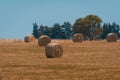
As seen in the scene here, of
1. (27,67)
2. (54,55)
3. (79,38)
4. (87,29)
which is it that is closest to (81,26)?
(87,29)

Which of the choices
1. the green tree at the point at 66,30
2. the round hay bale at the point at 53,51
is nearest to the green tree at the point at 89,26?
the green tree at the point at 66,30

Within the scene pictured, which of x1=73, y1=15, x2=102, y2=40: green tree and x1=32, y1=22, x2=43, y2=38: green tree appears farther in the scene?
x1=32, y1=22, x2=43, y2=38: green tree

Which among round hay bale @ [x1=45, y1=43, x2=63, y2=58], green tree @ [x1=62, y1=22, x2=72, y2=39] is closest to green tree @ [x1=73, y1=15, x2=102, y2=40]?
green tree @ [x1=62, y1=22, x2=72, y2=39]

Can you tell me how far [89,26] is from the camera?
102562 mm

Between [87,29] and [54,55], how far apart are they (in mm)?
69568

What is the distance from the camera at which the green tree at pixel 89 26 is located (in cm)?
10088

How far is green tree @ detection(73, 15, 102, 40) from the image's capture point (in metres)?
101

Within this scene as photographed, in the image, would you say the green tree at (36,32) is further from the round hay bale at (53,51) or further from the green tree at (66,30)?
the round hay bale at (53,51)

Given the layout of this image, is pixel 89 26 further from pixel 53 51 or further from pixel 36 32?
pixel 53 51

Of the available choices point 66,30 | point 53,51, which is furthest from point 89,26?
point 53,51

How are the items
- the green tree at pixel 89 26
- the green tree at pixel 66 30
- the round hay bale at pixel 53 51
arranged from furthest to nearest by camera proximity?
the green tree at pixel 66 30 → the green tree at pixel 89 26 → the round hay bale at pixel 53 51

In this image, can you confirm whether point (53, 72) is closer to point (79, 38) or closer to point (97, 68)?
point (97, 68)

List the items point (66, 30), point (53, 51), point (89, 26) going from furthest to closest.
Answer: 1. point (66, 30)
2. point (89, 26)
3. point (53, 51)

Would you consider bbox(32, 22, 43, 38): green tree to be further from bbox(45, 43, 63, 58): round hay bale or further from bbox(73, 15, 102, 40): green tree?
bbox(45, 43, 63, 58): round hay bale
